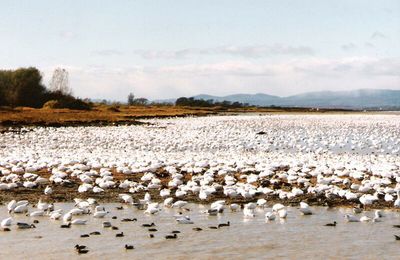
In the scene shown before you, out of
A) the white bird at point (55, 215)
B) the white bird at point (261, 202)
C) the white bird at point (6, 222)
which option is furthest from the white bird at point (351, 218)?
the white bird at point (6, 222)

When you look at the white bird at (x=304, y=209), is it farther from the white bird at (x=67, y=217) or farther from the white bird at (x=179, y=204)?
the white bird at (x=67, y=217)

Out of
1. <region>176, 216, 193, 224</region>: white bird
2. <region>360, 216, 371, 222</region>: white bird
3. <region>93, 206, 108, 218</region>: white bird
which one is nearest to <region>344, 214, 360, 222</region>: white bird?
<region>360, 216, 371, 222</region>: white bird

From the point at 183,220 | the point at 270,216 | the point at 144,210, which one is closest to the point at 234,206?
the point at 270,216

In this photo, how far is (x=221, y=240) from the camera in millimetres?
11484

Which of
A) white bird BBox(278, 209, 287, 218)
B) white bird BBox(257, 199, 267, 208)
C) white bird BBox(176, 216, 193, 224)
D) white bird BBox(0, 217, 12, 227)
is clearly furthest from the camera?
white bird BBox(257, 199, 267, 208)

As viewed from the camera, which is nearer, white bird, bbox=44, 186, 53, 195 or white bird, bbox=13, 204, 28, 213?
white bird, bbox=13, 204, 28, 213

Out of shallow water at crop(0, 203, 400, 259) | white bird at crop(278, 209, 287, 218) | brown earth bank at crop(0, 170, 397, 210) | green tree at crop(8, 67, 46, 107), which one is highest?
green tree at crop(8, 67, 46, 107)

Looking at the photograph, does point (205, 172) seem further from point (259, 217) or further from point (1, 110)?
point (1, 110)

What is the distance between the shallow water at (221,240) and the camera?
1050 cm

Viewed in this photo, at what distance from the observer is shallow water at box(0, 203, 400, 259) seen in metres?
10.5

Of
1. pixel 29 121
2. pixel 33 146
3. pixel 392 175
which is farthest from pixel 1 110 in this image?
pixel 392 175

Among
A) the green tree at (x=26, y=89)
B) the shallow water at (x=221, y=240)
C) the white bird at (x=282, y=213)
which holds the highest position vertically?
the green tree at (x=26, y=89)

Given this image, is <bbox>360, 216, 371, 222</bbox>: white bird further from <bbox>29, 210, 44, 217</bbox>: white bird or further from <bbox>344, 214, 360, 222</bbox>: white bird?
<bbox>29, 210, 44, 217</bbox>: white bird

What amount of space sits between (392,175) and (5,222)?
12.1m
